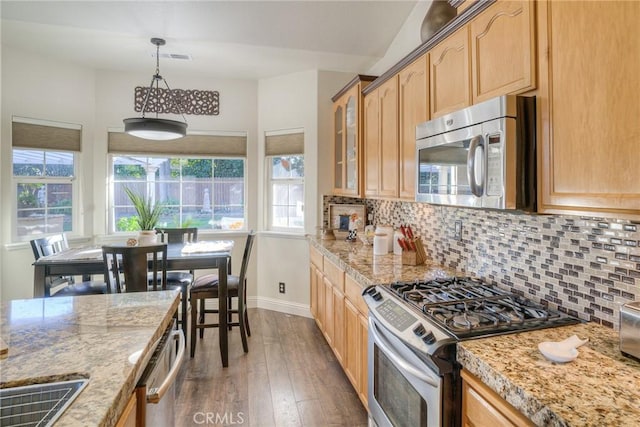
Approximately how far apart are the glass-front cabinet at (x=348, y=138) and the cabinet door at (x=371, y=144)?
0.10m

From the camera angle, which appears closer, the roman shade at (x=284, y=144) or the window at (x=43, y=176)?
the window at (x=43, y=176)

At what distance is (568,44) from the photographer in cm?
110

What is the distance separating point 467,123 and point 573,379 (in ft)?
3.41

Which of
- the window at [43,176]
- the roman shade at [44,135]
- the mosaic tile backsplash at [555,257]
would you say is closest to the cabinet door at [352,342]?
the mosaic tile backsplash at [555,257]

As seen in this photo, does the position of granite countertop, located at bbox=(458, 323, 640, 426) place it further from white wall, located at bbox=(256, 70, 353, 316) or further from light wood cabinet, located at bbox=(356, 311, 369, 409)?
white wall, located at bbox=(256, 70, 353, 316)

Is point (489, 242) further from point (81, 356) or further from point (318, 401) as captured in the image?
point (81, 356)

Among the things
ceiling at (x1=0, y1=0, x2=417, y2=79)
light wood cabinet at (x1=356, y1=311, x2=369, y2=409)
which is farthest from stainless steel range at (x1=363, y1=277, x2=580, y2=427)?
ceiling at (x1=0, y1=0, x2=417, y2=79)

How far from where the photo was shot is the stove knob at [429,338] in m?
1.16

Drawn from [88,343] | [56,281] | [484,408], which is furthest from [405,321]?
[56,281]

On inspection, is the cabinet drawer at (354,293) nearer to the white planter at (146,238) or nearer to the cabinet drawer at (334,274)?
the cabinet drawer at (334,274)

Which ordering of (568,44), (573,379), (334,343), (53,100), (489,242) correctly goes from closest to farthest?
(573,379) → (568,44) → (489,242) → (334,343) → (53,100)

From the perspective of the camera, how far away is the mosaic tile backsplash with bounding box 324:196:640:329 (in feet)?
3.87

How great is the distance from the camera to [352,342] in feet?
7.33

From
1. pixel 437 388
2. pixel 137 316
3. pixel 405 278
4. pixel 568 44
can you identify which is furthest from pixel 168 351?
pixel 568 44
